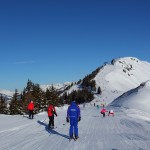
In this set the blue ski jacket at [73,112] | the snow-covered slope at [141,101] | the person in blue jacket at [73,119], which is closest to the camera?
the person in blue jacket at [73,119]

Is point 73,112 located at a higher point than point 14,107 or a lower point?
lower

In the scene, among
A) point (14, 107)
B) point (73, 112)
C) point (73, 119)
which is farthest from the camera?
point (14, 107)

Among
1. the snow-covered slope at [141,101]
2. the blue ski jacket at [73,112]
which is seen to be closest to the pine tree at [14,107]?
the snow-covered slope at [141,101]

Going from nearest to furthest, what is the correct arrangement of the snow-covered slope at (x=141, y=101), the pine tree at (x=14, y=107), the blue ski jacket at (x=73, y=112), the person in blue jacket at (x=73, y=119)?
the person in blue jacket at (x=73, y=119) < the blue ski jacket at (x=73, y=112) < the snow-covered slope at (x=141, y=101) < the pine tree at (x=14, y=107)

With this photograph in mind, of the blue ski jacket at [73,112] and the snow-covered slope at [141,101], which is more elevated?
the snow-covered slope at [141,101]

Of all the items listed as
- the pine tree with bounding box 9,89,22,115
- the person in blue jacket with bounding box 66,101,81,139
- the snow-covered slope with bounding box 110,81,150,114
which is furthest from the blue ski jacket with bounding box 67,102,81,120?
the pine tree with bounding box 9,89,22,115

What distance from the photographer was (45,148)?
49.8 ft

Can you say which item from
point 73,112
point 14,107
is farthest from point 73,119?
point 14,107

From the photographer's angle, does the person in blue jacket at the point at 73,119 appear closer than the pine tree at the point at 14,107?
Yes

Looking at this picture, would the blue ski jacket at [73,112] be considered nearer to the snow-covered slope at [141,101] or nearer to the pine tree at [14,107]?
the snow-covered slope at [141,101]

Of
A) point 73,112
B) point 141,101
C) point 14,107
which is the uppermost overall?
point 141,101

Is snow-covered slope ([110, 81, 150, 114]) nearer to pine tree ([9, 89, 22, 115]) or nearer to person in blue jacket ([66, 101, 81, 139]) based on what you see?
pine tree ([9, 89, 22, 115])

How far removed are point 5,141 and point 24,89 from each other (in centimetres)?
9566

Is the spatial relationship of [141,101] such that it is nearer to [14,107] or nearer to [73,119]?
[14,107]
